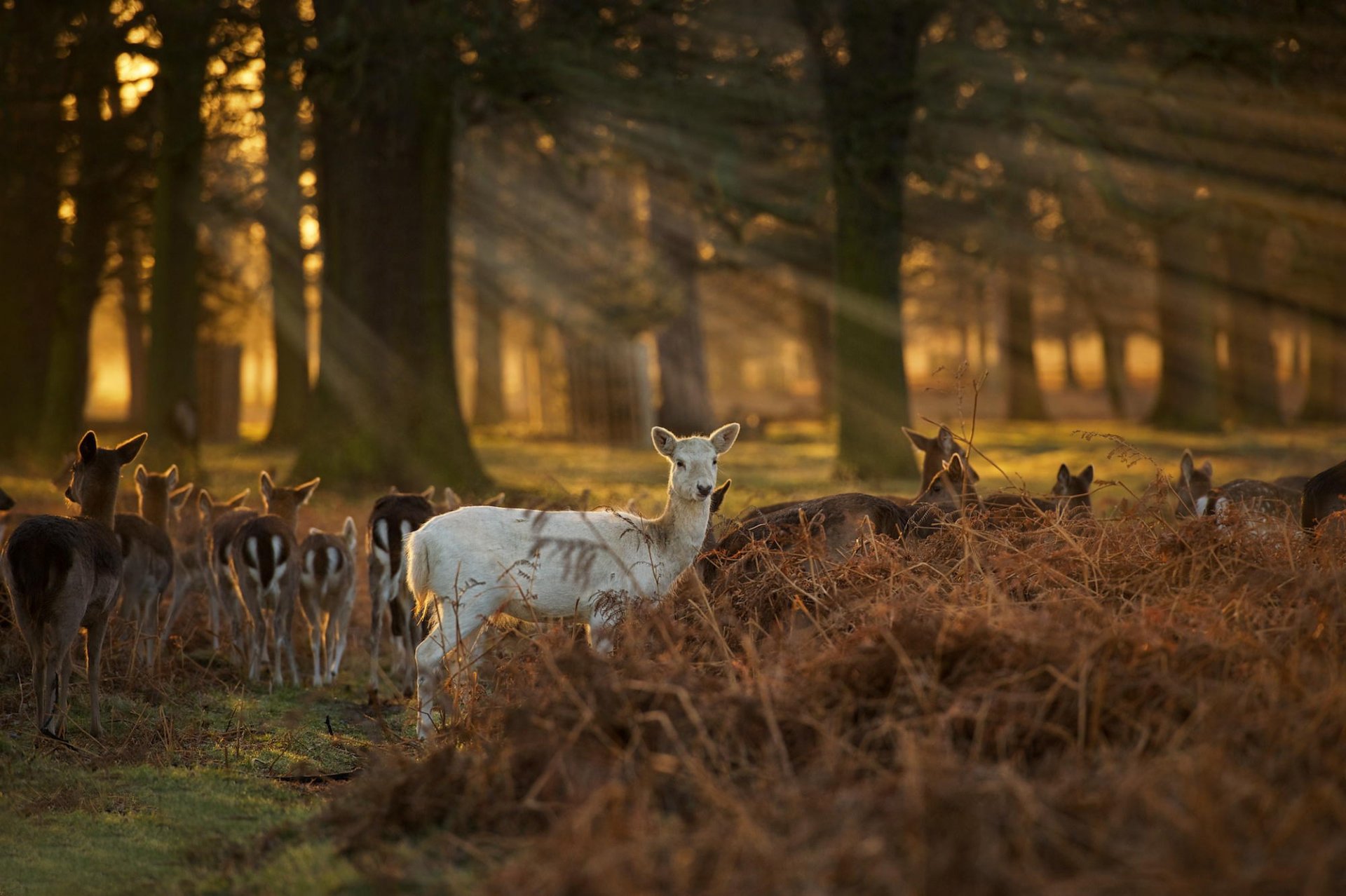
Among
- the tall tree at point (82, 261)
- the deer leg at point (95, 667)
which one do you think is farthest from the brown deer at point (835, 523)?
the tall tree at point (82, 261)

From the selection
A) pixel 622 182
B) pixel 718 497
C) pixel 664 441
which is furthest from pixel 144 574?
pixel 622 182

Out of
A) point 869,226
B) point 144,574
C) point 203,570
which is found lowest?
point 203,570

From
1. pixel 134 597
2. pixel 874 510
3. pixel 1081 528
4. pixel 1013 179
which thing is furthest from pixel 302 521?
pixel 1013 179

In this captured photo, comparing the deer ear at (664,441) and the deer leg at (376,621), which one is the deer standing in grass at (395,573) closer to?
the deer leg at (376,621)

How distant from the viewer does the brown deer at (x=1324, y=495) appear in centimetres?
855

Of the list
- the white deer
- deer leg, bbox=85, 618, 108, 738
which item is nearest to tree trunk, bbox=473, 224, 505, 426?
deer leg, bbox=85, 618, 108, 738

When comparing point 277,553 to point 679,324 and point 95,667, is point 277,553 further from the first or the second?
point 679,324

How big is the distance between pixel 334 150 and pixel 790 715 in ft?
52.0

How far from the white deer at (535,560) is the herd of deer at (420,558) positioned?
0.01 metres

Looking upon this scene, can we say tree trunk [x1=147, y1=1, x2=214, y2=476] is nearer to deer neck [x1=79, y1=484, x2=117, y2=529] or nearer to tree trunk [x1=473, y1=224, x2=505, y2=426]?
deer neck [x1=79, y1=484, x2=117, y2=529]

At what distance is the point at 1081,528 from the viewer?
764 centimetres

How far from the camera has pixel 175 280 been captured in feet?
69.4

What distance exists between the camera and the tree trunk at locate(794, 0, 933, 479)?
62.5 ft

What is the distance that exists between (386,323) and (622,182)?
21137mm
